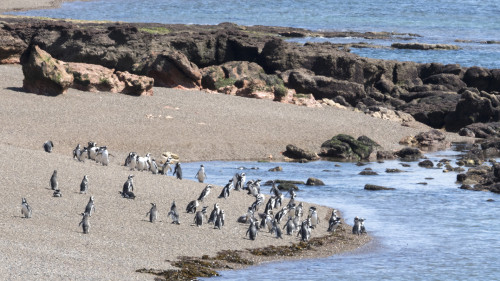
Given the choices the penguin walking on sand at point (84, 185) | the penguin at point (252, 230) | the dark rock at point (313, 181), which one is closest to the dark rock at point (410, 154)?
the dark rock at point (313, 181)

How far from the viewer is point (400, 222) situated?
85.3 ft

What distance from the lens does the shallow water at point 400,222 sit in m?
20.1

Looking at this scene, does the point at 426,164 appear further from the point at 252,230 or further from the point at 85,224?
the point at 85,224

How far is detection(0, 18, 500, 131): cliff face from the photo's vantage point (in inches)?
1750

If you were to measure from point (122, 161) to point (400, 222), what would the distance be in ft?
35.1

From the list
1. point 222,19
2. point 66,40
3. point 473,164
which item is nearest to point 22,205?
point 473,164

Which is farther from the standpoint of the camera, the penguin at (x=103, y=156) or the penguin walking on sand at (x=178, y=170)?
the penguin at (x=103, y=156)

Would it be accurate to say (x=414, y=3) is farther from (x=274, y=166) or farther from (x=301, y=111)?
(x=274, y=166)

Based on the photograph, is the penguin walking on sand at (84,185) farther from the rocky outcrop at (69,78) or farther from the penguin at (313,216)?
the rocky outcrop at (69,78)

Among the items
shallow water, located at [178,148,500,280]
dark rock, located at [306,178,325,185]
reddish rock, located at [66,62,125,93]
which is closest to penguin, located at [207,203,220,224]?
shallow water, located at [178,148,500,280]

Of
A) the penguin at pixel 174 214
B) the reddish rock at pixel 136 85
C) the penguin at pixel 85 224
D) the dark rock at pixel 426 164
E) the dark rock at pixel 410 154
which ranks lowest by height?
the dark rock at pixel 426 164

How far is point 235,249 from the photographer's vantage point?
20391 mm

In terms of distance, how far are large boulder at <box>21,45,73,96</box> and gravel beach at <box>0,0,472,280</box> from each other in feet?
1.81

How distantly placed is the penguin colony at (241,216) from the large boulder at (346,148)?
8.02 metres
